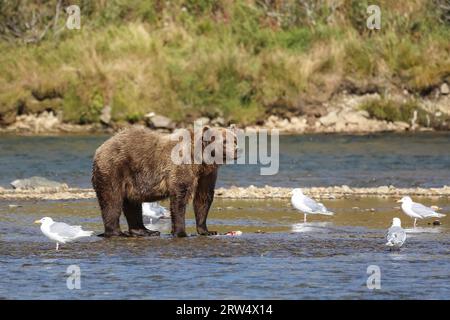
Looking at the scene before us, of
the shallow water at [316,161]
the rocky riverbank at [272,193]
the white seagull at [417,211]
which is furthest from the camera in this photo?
the shallow water at [316,161]

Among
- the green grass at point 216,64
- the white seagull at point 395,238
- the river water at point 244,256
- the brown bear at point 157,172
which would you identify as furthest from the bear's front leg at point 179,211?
the green grass at point 216,64

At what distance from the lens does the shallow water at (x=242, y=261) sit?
11578mm

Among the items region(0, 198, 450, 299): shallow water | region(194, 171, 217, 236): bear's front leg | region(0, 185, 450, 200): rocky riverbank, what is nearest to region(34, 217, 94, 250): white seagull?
region(0, 198, 450, 299): shallow water

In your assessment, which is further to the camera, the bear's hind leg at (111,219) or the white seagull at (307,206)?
the white seagull at (307,206)

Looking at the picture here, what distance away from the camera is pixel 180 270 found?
12.6 meters

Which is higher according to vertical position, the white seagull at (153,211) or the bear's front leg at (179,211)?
the bear's front leg at (179,211)

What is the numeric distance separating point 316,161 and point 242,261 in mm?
12272

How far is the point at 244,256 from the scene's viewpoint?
13.5 metres

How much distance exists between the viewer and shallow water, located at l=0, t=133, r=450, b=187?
22641 millimetres

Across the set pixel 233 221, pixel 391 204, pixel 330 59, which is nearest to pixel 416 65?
pixel 330 59

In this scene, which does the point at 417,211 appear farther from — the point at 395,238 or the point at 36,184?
the point at 36,184

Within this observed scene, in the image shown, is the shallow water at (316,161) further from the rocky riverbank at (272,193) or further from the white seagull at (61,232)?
the white seagull at (61,232)

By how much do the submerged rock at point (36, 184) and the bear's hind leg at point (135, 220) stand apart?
225 inches

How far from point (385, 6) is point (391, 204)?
16.9 m
